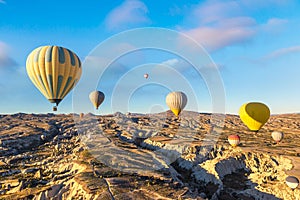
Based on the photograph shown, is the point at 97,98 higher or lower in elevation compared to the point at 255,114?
higher

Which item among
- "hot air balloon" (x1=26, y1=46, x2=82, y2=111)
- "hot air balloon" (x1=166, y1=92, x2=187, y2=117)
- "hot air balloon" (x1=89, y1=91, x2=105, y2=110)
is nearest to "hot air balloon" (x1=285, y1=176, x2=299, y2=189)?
"hot air balloon" (x1=166, y1=92, x2=187, y2=117)

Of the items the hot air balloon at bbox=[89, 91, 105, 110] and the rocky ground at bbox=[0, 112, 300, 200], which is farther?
the hot air balloon at bbox=[89, 91, 105, 110]

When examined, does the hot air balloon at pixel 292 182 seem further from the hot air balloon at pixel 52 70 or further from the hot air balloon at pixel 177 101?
the hot air balloon at pixel 52 70

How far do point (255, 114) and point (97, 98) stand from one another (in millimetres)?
41231

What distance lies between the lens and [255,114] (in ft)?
178

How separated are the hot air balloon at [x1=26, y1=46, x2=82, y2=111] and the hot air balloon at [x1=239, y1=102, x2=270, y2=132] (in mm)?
→ 34529

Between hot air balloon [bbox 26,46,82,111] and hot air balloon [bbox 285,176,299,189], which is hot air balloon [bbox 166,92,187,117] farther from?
hot air balloon [bbox 26,46,82,111]

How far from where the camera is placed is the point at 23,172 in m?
66.2

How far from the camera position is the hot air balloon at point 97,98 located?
244 feet

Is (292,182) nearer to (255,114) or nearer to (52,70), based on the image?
(255,114)

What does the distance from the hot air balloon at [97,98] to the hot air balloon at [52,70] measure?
94.9 feet

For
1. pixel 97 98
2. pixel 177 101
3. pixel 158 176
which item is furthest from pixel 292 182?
pixel 97 98

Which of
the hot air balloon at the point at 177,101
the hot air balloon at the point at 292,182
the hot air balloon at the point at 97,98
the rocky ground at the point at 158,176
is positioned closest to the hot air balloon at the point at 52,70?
the rocky ground at the point at 158,176

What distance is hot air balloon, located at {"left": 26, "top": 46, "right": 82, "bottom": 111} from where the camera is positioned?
42.6m
